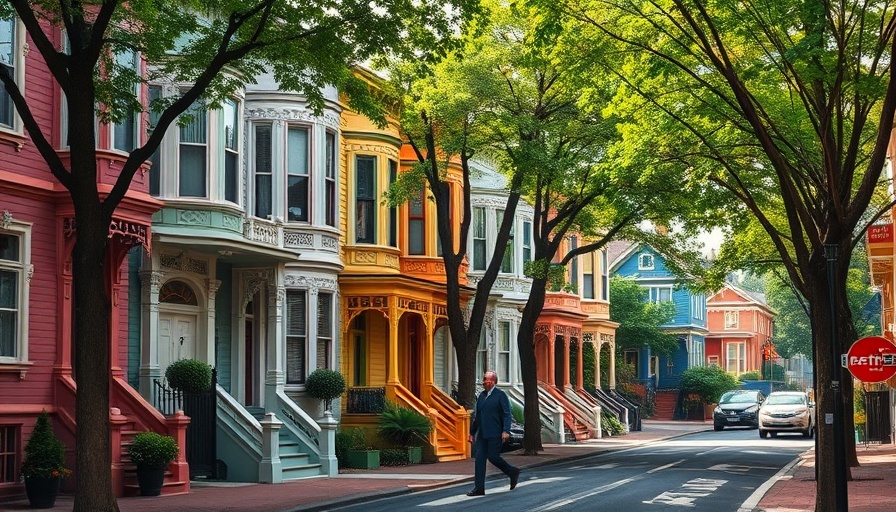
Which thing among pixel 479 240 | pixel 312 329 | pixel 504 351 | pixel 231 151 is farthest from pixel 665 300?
pixel 231 151

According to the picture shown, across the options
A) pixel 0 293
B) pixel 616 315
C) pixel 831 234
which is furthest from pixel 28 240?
pixel 616 315

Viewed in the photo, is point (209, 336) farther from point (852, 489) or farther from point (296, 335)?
point (852, 489)

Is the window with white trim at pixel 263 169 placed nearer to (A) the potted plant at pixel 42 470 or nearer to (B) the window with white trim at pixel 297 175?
(B) the window with white trim at pixel 297 175

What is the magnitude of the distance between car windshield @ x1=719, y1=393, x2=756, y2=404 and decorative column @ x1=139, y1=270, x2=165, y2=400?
38.3 metres

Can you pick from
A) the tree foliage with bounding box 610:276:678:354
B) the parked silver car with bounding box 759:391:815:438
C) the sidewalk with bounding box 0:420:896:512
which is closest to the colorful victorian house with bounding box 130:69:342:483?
the sidewalk with bounding box 0:420:896:512

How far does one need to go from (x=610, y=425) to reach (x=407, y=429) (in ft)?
69.4

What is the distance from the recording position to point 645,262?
80.0 metres

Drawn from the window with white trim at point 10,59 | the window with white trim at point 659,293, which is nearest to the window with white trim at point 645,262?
the window with white trim at point 659,293

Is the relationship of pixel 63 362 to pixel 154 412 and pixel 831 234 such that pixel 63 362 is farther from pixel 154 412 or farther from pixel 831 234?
pixel 831 234

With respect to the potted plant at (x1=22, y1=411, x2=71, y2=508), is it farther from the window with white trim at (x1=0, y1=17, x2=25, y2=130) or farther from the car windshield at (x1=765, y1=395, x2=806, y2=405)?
the car windshield at (x1=765, y1=395, x2=806, y2=405)

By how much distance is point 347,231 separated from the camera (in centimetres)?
3281

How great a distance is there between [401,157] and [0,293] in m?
19.1

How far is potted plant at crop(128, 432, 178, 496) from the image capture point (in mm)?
20125

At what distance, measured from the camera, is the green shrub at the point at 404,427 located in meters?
30.7
